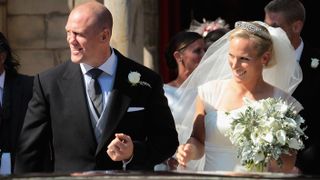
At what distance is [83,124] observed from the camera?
5.35 m

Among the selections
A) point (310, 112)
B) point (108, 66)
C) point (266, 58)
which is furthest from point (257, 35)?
point (108, 66)

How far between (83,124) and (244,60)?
1.02 meters

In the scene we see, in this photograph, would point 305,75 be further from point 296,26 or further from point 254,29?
point 254,29

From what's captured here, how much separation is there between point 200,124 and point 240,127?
49 cm

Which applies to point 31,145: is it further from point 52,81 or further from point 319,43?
point 319,43

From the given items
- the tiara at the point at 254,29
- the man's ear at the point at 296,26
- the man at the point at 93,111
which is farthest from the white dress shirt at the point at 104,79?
the man's ear at the point at 296,26

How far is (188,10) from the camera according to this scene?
459 inches

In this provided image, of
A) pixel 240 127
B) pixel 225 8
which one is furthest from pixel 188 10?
Answer: pixel 240 127

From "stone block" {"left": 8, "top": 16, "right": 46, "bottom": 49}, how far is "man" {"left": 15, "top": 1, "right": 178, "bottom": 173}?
439cm

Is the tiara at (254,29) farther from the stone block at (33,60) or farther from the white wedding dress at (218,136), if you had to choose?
the stone block at (33,60)

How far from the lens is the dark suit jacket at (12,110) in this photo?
6523 millimetres

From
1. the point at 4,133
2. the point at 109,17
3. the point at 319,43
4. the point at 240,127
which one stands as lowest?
the point at 319,43

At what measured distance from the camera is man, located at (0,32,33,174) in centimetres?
648

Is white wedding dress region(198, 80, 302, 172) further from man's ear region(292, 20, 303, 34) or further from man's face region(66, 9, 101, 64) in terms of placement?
man's ear region(292, 20, 303, 34)
